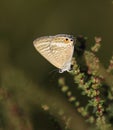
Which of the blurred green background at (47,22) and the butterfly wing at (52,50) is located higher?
the butterfly wing at (52,50)

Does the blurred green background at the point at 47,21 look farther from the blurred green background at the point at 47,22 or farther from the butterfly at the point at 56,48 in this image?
the butterfly at the point at 56,48

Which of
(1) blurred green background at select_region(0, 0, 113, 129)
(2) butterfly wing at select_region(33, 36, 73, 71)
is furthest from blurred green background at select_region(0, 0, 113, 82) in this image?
(2) butterfly wing at select_region(33, 36, 73, 71)

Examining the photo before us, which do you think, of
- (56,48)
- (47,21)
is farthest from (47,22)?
(56,48)

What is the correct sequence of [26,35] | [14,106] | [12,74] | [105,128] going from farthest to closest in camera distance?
[26,35]
[12,74]
[14,106]
[105,128]

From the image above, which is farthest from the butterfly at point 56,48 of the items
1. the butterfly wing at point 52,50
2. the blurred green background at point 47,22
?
the blurred green background at point 47,22

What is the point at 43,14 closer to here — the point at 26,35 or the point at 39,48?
the point at 26,35

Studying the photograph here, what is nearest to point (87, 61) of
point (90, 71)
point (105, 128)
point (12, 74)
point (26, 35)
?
point (90, 71)

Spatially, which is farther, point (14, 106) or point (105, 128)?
point (14, 106)
